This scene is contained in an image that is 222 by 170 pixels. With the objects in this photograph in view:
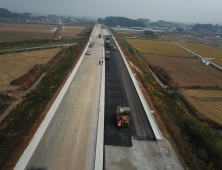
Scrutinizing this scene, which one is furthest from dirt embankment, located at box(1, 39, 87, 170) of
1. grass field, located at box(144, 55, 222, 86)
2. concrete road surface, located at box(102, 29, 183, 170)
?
grass field, located at box(144, 55, 222, 86)

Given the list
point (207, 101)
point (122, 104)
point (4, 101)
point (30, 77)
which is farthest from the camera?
point (30, 77)

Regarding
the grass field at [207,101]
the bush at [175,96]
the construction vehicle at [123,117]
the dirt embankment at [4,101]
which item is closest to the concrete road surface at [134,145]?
the construction vehicle at [123,117]

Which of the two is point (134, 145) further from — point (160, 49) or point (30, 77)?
point (160, 49)

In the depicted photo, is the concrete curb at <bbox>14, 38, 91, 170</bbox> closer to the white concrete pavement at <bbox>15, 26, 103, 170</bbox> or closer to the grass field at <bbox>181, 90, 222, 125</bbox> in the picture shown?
the white concrete pavement at <bbox>15, 26, 103, 170</bbox>

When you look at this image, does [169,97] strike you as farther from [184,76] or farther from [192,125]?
[184,76]

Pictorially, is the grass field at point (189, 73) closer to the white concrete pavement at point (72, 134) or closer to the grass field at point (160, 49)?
the grass field at point (160, 49)

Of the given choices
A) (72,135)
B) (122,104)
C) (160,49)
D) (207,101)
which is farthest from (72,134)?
(160,49)
